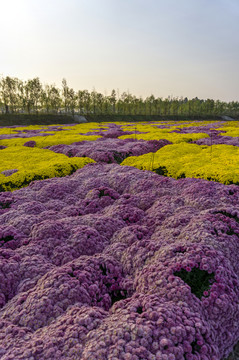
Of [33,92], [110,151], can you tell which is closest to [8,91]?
[33,92]

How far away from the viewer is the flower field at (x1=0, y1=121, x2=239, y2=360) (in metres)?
3.20

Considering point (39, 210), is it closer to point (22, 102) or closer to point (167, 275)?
point (167, 275)

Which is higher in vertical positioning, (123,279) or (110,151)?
(110,151)

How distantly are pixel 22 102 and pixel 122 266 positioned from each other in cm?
11308

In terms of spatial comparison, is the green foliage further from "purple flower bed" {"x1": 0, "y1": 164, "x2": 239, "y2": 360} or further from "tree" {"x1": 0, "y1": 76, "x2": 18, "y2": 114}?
"tree" {"x1": 0, "y1": 76, "x2": 18, "y2": 114}

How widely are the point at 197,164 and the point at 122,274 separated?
8.22 metres

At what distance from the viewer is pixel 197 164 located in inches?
461

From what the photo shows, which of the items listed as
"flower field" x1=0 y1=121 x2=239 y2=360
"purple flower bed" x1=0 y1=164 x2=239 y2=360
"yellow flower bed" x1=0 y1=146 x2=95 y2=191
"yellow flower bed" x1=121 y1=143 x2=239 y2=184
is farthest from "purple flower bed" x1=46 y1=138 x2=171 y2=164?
"purple flower bed" x1=0 y1=164 x2=239 y2=360

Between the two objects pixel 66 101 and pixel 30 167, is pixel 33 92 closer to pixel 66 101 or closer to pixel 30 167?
pixel 66 101

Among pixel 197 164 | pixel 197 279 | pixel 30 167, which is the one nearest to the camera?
pixel 197 279

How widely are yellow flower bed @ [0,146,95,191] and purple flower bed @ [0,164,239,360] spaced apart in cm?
371

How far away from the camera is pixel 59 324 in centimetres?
356

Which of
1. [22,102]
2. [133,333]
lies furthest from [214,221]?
[22,102]

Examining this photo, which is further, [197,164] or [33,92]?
[33,92]
